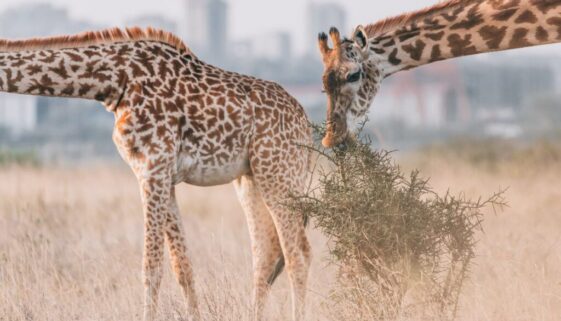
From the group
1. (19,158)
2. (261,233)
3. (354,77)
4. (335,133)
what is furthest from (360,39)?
(19,158)

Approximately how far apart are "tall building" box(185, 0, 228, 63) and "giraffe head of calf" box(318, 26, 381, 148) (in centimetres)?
15162

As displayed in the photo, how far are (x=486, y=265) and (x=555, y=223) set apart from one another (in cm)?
353

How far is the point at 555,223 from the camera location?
519 inches

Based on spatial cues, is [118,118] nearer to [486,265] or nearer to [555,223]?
[486,265]

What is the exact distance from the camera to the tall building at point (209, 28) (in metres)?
168

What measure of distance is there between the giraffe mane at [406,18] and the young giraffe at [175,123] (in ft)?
3.85

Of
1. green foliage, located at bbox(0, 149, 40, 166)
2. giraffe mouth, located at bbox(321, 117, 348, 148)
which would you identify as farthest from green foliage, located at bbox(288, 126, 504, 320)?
green foliage, located at bbox(0, 149, 40, 166)

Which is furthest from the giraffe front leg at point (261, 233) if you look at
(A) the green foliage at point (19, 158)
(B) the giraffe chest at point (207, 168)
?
(A) the green foliage at point (19, 158)

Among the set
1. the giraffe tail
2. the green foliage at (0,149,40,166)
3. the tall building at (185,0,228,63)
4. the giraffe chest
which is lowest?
the tall building at (185,0,228,63)

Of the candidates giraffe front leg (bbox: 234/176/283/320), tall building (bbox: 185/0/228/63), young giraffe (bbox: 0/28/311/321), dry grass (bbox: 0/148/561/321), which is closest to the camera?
young giraffe (bbox: 0/28/311/321)

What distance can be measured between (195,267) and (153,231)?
8.14 feet

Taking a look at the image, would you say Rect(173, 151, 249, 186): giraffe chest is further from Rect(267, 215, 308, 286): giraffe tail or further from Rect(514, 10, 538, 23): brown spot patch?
Rect(514, 10, 538, 23): brown spot patch

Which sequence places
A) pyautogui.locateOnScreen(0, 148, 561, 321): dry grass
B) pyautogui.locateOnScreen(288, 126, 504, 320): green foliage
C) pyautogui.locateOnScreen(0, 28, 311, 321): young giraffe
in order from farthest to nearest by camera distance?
pyautogui.locateOnScreen(0, 148, 561, 321): dry grass < pyautogui.locateOnScreen(0, 28, 311, 321): young giraffe < pyautogui.locateOnScreen(288, 126, 504, 320): green foliage

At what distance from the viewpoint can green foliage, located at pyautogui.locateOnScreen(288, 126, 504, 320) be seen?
7.44 meters
